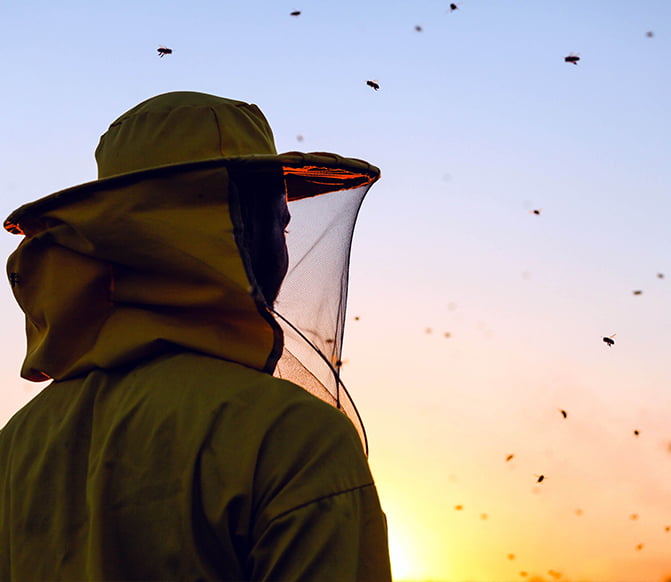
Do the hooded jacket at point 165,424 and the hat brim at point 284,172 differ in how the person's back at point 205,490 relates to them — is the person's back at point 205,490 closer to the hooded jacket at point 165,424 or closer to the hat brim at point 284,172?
the hooded jacket at point 165,424

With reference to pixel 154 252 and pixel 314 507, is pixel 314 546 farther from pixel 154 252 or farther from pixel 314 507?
pixel 154 252

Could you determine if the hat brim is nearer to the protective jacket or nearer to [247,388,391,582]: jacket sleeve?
the protective jacket

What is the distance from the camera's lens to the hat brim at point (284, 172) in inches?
98.0

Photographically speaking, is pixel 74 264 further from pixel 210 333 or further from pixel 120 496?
pixel 120 496

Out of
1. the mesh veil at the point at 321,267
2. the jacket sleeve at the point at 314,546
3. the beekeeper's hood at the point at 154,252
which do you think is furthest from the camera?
the mesh veil at the point at 321,267

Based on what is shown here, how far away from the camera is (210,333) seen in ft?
7.93

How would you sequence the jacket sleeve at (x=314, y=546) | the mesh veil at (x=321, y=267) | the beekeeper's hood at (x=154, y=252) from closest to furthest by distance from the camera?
the jacket sleeve at (x=314, y=546), the beekeeper's hood at (x=154, y=252), the mesh veil at (x=321, y=267)

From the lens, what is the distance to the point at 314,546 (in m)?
2.15

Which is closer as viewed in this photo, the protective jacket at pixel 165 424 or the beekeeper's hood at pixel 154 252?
the protective jacket at pixel 165 424

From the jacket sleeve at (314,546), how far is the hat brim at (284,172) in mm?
1000

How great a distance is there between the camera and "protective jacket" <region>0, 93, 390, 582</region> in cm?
218

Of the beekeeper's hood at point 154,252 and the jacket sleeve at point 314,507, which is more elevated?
the beekeeper's hood at point 154,252

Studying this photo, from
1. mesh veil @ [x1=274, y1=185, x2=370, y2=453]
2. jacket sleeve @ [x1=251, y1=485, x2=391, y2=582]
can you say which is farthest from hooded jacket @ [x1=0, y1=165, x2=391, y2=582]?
mesh veil @ [x1=274, y1=185, x2=370, y2=453]

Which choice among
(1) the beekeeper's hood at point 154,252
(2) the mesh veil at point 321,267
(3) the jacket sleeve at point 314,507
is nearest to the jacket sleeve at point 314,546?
(3) the jacket sleeve at point 314,507
